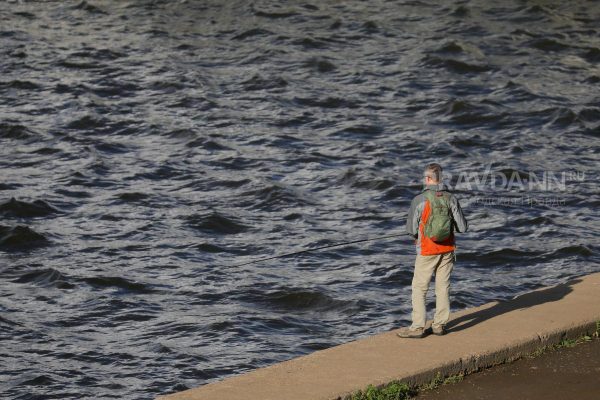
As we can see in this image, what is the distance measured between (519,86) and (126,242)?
29.2 feet

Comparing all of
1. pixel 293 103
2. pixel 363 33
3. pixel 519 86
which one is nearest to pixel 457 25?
pixel 363 33

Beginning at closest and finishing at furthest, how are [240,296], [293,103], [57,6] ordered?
[240,296] < [293,103] < [57,6]

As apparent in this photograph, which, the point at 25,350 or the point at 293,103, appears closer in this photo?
the point at 25,350

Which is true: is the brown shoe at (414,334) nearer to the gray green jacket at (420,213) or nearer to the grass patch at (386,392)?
the gray green jacket at (420,213)

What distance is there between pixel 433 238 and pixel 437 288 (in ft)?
1.39

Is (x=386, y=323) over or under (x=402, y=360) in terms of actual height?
under

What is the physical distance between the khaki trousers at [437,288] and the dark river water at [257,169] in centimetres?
258

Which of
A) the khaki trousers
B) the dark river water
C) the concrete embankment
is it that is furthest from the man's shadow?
the dark river water

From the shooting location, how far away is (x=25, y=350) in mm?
12500

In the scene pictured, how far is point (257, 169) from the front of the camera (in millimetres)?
18453

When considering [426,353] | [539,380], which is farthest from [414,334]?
[539,380]

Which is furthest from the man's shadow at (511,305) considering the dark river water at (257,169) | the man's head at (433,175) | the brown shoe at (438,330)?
the dark river water at (257,169)

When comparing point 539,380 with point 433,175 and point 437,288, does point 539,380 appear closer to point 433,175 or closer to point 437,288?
point 437,288

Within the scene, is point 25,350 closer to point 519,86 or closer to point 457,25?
point 519,86
